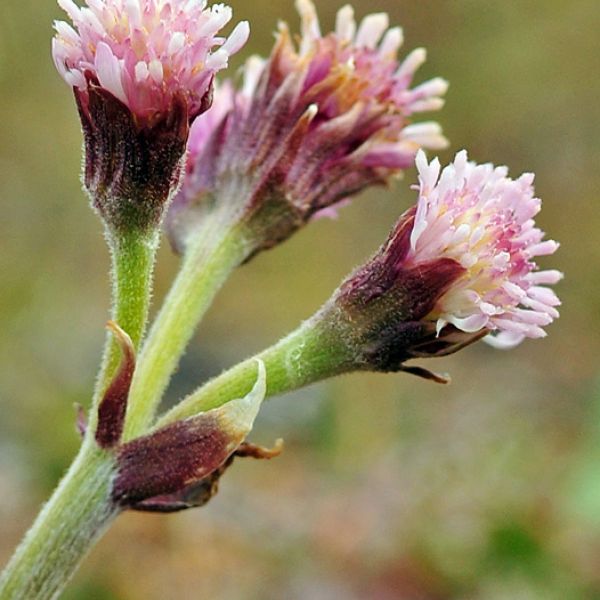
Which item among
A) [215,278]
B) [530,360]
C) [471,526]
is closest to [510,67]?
[530,360]

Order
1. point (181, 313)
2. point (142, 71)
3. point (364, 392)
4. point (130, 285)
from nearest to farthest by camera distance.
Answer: point (142, 71) < point (130, 285) < point (181, 313) < point (364, 392)

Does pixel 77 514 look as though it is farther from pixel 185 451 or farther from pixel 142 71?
pixel 142 71

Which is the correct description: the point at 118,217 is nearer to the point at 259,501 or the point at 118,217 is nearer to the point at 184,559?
the point at 184,559

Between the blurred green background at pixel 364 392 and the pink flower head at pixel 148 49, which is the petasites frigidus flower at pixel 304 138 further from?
the blurred green background at pixel 364 392

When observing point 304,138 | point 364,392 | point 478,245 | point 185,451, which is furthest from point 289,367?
point 364,392

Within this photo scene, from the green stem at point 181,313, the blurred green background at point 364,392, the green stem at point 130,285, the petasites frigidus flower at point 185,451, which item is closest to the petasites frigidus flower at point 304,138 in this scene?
the green stem at point 181,313
